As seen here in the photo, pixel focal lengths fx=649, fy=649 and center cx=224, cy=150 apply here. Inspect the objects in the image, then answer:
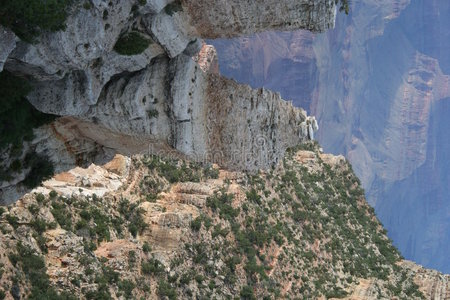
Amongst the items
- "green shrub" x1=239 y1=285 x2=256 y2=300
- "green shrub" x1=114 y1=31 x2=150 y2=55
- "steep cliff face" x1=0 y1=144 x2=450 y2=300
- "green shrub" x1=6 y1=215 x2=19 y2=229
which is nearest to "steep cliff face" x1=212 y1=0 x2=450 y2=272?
"steep cliff face" x1=0 y1=144 x2=450 y2=300

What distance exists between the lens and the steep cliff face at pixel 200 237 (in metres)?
36.0

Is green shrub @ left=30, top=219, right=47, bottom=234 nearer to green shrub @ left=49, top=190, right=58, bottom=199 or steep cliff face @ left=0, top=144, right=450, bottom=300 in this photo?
steep cliff face @ left=0, top=144, right=450, bottom=300

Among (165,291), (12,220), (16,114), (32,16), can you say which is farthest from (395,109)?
(32,16)

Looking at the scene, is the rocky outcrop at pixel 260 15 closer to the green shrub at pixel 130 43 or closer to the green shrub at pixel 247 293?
the green shrub at pixel 130 43

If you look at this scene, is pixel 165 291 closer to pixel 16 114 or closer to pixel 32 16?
pixel 16 114

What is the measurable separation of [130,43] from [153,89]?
2332 millimetres

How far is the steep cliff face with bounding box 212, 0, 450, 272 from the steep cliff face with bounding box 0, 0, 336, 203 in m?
91.5

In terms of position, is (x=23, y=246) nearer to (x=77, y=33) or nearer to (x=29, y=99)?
(x=29, y=99)

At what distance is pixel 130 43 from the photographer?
70.5 feet

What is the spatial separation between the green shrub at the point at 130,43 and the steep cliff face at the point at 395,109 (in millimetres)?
96397

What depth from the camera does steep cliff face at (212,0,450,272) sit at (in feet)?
413

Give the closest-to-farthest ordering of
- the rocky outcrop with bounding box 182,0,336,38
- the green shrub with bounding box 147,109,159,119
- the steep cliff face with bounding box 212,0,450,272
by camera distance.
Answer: the rocky outcrop with bounding box 182,0,336,38 → the green shrub with bounding box 147,109,159,119 → the steep cliff face with bounding box 212,0,450,272

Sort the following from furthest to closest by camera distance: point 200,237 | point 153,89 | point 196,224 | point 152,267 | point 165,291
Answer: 1. point 200,237
2. point 196,224
3. point 152,267
4. point 165,291
5. point 153,89

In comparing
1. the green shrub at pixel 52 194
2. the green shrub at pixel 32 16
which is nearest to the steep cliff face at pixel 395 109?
the green shrub at pixel 52 194
